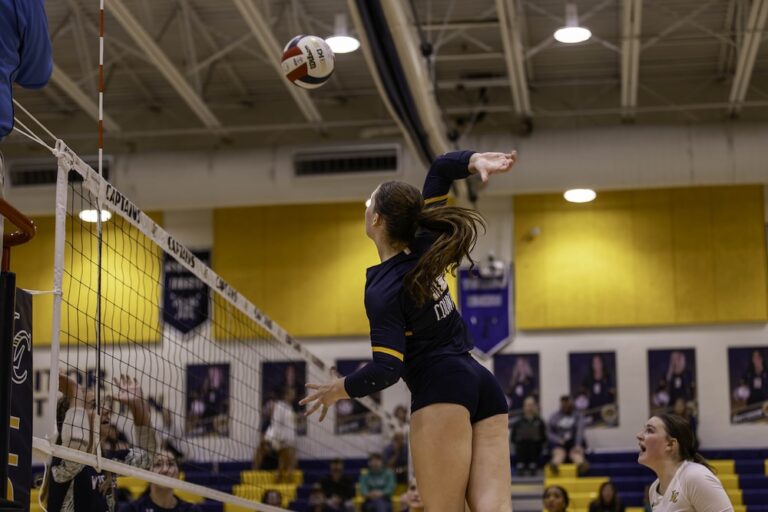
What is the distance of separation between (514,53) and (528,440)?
6423 millimetres

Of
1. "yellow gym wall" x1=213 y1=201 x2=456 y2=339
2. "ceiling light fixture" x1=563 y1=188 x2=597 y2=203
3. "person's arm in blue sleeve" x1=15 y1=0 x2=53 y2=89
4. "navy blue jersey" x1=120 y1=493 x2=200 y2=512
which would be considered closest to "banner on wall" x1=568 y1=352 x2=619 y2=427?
"yellow gym wall" x1=213 y1=201 x2=456 y2=339

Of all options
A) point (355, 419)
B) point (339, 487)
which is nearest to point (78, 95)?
point (355, 419)

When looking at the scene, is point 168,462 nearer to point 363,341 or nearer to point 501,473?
point 501,473

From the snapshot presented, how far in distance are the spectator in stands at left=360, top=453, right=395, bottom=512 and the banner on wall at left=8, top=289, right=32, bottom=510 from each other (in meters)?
13.1

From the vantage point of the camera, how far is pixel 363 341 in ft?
68.4

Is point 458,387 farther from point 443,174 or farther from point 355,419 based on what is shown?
point 355,419

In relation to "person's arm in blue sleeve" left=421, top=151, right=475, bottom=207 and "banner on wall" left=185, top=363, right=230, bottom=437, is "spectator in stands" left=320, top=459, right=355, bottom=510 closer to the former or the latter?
"banner on wall" left=185, top=363, right=230, bottom=437

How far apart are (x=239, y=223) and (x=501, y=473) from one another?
17483mm

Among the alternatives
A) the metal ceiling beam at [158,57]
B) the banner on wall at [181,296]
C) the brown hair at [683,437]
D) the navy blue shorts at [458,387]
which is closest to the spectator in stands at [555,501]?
the brown hair at [683,437]

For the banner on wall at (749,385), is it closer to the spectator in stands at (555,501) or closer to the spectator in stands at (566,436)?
the spectator in stands at (566,436)

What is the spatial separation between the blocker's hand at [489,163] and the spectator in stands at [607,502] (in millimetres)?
10814

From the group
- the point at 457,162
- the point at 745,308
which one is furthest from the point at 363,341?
the point at 457,162

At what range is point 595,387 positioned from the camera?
19875 mm

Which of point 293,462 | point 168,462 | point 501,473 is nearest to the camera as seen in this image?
point 501,473
